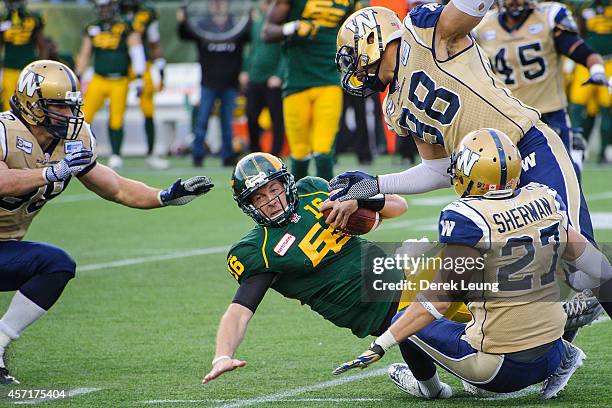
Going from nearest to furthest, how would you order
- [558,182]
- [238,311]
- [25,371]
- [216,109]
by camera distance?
[238,311] → [558,182] → [25,371] → [216,109]

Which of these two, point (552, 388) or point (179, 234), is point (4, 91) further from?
point (552, 388)

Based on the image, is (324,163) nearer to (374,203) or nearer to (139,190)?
(139,190)

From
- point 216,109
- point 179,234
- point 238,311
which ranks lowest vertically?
point 216,109

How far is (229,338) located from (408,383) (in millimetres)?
819

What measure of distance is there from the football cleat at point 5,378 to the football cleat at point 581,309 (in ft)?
7.52

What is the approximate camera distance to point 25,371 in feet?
16.7

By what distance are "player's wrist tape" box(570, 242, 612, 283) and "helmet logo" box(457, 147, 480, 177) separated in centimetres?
60

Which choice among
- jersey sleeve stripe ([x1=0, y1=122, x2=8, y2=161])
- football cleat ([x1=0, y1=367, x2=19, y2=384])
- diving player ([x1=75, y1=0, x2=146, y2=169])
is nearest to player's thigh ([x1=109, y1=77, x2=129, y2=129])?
diving player ([x1=75, y1=0, x2=146, y2=169])

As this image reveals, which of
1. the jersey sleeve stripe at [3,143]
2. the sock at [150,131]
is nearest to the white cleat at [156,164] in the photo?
the sock at [150,131]

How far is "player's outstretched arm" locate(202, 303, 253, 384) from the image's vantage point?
13.2 ft

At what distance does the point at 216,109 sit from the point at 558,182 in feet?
43.2

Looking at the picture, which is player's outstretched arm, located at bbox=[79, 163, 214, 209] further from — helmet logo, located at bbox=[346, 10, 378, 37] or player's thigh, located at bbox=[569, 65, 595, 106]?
player's thigh, located at bbox=[569, 65, 595, 106]

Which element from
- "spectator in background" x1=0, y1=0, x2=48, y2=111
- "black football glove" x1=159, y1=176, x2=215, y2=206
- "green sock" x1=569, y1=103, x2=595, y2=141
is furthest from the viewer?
"spectator in background" x1=0, y1=0, x2=48, y2=111

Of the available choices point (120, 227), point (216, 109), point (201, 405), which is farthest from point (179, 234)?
point (216, 109)
